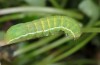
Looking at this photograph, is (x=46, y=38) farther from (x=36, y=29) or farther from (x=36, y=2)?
(x=36, y=29)

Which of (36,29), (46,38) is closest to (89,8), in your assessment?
(46,38)

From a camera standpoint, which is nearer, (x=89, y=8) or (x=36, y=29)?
(x=36, y=29)

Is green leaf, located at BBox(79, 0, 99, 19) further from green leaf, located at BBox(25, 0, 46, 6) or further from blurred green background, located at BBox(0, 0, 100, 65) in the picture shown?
green leaf, located at BBox(25, 0, 46, 6)

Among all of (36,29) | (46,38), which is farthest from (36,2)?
(36,29)

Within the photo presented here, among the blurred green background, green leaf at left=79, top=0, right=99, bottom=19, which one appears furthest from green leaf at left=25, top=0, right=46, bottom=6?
green leaf at left=79, top=0, right=99, bottom=19

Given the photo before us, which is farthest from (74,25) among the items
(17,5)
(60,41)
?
(17,5)

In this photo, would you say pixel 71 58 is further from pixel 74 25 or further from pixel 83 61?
pixel 74 25

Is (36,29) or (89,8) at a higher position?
(89,8)
